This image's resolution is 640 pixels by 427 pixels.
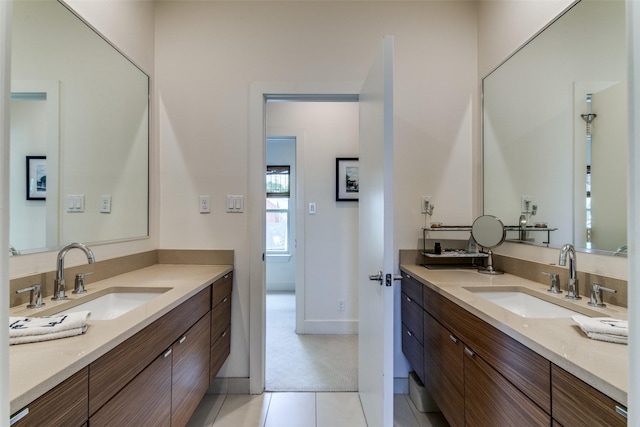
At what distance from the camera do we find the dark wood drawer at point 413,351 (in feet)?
5.57

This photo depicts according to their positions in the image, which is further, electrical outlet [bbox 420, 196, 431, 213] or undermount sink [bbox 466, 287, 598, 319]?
electrical outlet [bbox 420, 196, 431, 213]

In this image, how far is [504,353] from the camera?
975 mm

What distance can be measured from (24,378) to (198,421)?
4.55 feet

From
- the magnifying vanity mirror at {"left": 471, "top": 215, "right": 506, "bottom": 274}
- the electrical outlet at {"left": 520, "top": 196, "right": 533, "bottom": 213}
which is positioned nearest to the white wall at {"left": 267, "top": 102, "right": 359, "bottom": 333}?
the magnifying vanity mirror at {"left": 471, "top": 215, "right": 506, "bottom": 274}

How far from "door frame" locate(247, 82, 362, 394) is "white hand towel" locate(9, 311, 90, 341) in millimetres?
1146

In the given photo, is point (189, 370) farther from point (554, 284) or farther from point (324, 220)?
point (324, 220)

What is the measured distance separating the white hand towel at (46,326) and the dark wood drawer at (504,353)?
132cm

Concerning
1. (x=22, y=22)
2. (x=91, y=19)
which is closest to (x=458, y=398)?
(x=22, y=22)

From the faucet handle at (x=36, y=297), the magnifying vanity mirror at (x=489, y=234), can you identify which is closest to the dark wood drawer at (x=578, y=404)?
the magnifying vanity mirror at (x=489, y=234)

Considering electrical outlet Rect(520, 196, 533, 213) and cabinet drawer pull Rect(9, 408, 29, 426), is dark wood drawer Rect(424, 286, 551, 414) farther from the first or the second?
cabinet drawer pull Rect(9, 408, 29, 426)

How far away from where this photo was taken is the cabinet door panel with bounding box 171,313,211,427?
124 centimetres

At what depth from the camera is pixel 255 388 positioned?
196 cm

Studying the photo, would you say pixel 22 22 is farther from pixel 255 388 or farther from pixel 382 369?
pixel 255 388

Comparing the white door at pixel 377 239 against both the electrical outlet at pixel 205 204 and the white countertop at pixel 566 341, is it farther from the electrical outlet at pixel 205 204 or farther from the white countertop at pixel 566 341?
the electrical outlet at pixel 205 204
